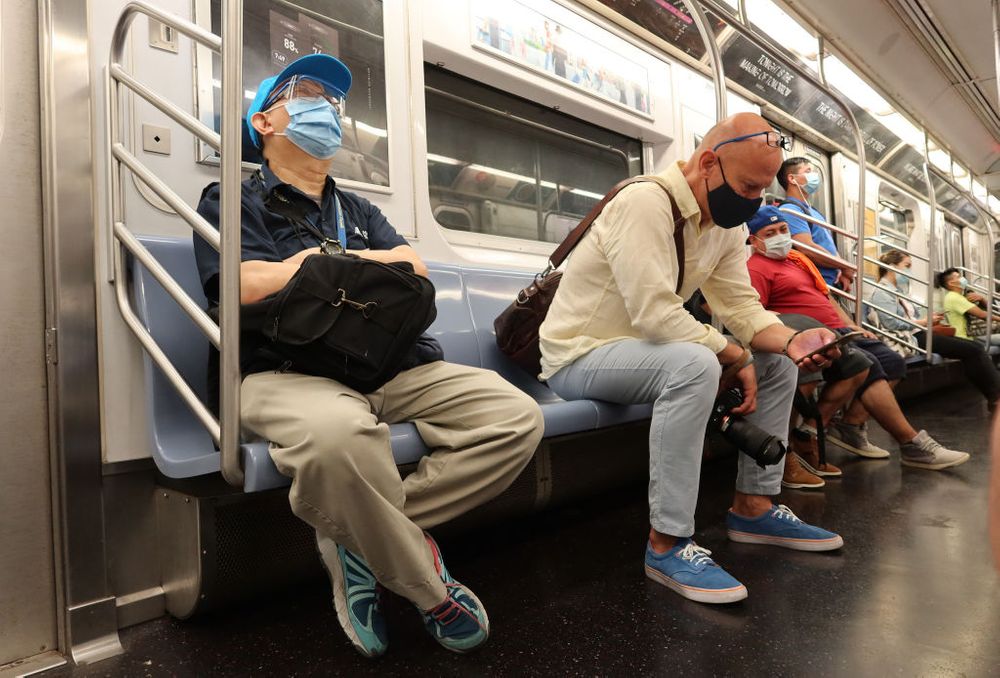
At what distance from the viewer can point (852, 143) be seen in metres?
6.59

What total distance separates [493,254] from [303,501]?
6.96ft

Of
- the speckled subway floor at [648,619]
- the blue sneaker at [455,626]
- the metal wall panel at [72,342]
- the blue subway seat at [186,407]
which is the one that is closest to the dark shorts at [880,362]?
the speckled subway floor at [648,619]

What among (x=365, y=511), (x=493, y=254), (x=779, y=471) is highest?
(x=493, y=254)

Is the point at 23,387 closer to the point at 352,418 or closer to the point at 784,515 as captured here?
the point at 352,418

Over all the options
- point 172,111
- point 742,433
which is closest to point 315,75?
point 172,111

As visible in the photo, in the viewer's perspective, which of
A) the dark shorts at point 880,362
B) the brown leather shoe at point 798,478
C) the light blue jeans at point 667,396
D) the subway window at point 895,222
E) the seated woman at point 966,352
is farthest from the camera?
the subway window at point 895,222

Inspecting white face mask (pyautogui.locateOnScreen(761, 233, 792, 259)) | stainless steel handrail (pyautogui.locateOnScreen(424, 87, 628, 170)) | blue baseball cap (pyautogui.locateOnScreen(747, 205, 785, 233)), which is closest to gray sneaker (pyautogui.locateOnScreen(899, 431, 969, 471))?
white face mask (pyautogui.locateOnScreen(761, 233, 792, 259))

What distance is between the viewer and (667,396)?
166cm

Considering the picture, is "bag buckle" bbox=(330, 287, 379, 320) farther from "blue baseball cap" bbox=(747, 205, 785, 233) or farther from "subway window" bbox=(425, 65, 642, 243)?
"blue baseball cap" bbox=(747, 205, 785, 233)

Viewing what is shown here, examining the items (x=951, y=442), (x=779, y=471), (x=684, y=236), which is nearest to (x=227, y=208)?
(x=684, y=236)

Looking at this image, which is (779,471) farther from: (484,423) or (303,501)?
(303,501)

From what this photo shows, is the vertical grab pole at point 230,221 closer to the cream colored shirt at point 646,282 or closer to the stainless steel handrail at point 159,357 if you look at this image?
the stainless steel handrail at point 159,357

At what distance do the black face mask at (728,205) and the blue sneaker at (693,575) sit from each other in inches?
36.8

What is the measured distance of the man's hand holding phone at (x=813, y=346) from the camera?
1886mm
